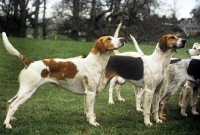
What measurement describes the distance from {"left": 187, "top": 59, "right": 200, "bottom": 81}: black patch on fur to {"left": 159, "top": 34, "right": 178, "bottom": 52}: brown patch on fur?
937 mm

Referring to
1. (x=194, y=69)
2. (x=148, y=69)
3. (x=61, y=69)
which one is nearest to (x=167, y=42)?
(x=148, y=69)

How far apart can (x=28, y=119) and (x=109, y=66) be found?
1.96 m

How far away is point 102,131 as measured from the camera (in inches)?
227

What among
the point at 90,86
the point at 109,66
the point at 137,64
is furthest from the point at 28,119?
the point at 137,64

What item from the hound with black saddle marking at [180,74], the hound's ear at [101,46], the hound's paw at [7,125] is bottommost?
the hound's paw at [7,125]

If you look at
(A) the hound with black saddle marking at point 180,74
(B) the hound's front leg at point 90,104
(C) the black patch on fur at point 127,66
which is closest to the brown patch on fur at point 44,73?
(B) the hound's front leg at point 90,104

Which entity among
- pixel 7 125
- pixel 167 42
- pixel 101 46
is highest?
pixel 167 42

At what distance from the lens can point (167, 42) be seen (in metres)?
6.33

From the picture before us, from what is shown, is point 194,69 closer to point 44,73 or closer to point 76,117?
point 76,117

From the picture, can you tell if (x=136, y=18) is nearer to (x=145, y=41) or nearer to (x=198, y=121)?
(x=145, y=41)

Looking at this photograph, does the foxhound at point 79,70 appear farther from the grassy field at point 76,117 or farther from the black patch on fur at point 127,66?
the black patch on fur at point 127,66

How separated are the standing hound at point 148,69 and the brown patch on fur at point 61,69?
0.91 metres

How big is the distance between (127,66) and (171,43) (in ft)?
3.40

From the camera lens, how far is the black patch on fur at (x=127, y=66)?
6.68 metres
